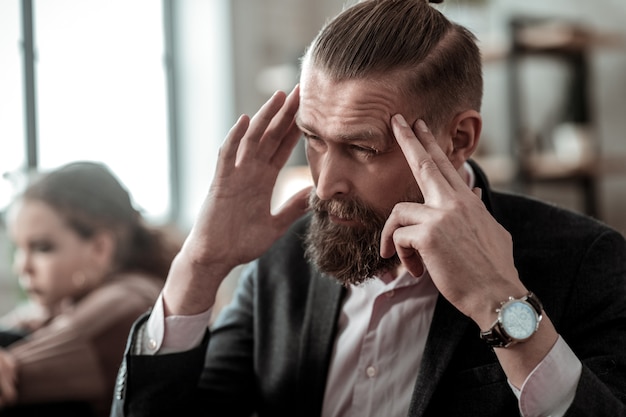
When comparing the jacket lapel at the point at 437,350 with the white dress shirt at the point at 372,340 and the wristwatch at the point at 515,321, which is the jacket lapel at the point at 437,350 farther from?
the wristwatch at the point at 515,321

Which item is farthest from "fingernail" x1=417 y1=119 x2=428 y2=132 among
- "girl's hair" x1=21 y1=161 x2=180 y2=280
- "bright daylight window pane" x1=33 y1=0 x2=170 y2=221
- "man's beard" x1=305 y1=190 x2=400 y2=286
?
"bright daylight window pane" x1=33 y1=0 x2=170 y2=221

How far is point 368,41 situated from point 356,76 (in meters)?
0.06

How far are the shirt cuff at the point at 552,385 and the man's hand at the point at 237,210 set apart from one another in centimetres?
59

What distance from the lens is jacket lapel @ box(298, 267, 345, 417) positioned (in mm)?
1443

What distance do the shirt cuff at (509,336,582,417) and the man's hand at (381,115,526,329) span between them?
0.10m

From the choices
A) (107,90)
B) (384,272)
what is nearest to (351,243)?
(384,272)

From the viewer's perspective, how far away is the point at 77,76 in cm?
425

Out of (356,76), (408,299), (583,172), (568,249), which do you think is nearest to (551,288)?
(568,249)

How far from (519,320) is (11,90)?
3.35 m

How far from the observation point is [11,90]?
152 inches

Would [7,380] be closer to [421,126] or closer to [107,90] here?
[421,126]

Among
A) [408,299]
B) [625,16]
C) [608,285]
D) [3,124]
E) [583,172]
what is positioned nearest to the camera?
[608,285]

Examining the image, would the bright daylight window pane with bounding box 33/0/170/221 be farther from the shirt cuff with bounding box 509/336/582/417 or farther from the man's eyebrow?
the shirt cuff with bounding box 509/336/582/417

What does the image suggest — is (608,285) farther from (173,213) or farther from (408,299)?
(173,213)
